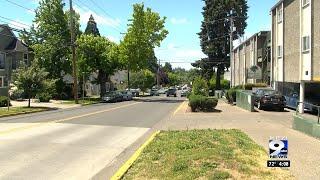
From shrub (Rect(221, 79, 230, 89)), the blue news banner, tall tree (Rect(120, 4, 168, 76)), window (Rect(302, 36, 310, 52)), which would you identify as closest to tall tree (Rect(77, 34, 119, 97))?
tall tree (Rect(120, 4, 168, 76))

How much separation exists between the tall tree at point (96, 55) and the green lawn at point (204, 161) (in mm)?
48994

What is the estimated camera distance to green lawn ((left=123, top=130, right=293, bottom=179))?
10094 mm

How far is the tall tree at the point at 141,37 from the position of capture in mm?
64812

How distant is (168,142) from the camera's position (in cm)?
1563

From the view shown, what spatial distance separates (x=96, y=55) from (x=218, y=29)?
24837mm

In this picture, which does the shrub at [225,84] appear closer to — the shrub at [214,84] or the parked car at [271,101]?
the shrub at [214,84]

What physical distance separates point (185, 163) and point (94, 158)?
3.51m

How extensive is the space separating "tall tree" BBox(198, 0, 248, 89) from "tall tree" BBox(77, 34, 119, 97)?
21236mm

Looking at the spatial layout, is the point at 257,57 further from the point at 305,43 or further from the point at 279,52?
the point at 305,43

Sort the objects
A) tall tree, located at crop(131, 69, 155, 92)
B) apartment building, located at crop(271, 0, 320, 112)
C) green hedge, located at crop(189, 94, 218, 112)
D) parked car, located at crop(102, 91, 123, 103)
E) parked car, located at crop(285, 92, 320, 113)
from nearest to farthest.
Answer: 1. apartment building, located at crop(271, 0, 320, 112)
2. green hedge, located at crop(189, 94, 218, 112)
3. parked car, located at crop(285, 92, 320, 113)
4. parked car, located at crop(102, 91, 123, 103)
5. tall tree, located at crop(131, 69, 155, 92)

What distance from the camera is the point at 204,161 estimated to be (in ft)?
37.1

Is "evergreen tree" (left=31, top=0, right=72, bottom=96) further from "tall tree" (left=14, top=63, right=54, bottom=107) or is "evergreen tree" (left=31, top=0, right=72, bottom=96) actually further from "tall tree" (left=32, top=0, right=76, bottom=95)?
"tall tree" (left=14, top=63, right=54, bottom=107)

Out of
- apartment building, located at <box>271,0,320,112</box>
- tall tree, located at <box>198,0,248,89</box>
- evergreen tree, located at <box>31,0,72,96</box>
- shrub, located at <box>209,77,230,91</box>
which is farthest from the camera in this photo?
shrub, located at <box>209,77,230,91</box>

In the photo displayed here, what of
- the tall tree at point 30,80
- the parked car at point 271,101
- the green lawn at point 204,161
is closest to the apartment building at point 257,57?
the parked car at point 271,101
